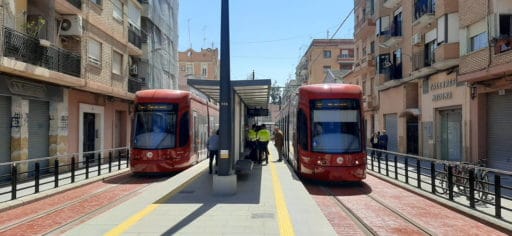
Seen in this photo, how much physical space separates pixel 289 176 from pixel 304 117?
195 centimetres

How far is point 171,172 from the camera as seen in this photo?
1805 cm

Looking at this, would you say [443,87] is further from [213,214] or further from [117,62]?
[213,214]

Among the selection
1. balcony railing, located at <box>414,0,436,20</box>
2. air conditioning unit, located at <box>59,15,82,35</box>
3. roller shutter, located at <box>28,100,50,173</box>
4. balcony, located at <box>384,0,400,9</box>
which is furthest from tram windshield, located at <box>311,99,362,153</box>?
balcony, located at <box>384,0,400,9</box>

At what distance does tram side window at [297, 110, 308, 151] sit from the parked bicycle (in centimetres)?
389

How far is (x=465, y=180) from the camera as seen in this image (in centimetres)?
1134

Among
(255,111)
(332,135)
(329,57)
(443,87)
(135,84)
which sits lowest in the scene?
(332,135)

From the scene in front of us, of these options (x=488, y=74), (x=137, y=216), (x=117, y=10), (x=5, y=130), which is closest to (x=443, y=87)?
(x=488, y=74)

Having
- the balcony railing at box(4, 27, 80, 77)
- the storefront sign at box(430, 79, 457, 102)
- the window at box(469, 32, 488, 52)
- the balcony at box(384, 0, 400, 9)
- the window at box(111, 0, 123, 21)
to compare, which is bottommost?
the storefront sign at box(430, 79, 457, 102)

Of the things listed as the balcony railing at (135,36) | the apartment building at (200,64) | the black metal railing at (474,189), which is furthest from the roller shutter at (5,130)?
the apartment building at (200,64)

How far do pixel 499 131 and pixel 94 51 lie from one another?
754 inches

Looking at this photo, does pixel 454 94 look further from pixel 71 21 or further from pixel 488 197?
pixel 71 21

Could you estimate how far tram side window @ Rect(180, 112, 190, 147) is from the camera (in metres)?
17.3

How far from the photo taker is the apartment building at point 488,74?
1773cm

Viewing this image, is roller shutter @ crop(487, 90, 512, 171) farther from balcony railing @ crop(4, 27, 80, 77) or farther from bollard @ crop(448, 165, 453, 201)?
balcony railing @ crop(4, 27, 80, 77)
